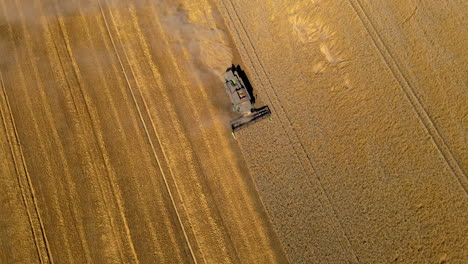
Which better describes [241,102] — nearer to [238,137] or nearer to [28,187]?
[238,137]

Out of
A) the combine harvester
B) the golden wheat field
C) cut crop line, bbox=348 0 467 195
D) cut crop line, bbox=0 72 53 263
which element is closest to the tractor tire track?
the golden wheat field

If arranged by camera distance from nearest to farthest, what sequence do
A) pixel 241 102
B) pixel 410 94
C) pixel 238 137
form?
pixel 410 94
pixel 241 102
pixel 238 137

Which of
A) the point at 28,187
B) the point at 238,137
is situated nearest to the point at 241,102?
the point at 238,137

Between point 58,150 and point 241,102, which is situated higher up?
point 58,150

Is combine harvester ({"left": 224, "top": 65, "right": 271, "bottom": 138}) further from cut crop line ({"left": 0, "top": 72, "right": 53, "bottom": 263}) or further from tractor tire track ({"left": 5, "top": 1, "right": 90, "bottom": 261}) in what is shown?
cut crop line ({"left": 0, "top": 72, "right": 53, "bottom": 263})

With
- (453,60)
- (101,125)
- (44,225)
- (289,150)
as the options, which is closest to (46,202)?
(44,225)

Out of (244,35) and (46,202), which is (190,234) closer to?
(46,202)
